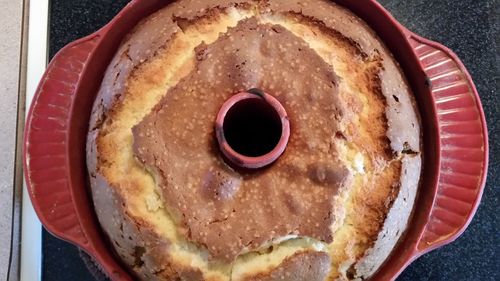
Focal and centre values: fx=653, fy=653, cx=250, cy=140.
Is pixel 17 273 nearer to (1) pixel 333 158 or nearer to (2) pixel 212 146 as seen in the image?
(2) pixel 212 146

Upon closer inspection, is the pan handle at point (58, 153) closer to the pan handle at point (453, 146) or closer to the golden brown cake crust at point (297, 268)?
the golden brown cake crust at point (297, 268)

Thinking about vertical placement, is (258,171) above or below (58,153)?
below

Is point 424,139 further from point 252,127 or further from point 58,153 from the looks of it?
point 58,153

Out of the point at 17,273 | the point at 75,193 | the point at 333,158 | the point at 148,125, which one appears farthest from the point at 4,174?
the point at 333,158

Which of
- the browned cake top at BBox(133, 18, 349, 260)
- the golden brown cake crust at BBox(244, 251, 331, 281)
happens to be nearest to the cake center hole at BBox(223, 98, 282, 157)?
the browned cake top at BBox(133, 18, 349, 260)

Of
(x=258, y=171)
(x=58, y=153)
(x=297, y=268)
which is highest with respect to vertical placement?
(x=58, y=153)

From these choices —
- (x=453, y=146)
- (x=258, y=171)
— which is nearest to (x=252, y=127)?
(x=258, y=171)

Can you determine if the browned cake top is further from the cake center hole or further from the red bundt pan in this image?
the red bundt pan
